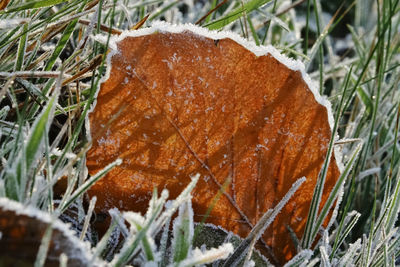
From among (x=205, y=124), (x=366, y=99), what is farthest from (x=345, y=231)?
(x=366, y=99)

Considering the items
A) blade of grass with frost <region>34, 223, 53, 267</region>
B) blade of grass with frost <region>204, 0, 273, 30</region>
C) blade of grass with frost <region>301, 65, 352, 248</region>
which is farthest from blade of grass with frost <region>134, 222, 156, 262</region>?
blade of grass with frost <region>204, 0, 273, 30</region>

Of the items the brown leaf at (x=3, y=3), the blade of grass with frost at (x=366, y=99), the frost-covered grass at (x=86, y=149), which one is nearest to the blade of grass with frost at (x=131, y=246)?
the frost-covered grass at (x=86, y=149)

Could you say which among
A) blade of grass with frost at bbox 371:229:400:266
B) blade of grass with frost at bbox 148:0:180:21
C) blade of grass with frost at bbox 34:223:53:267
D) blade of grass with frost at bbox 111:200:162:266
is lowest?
blade of grass with frost at bbox 371:229:400:266

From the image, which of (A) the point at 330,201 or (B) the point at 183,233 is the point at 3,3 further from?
(A) the point at 330,201

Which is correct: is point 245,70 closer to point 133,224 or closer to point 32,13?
point 133,224

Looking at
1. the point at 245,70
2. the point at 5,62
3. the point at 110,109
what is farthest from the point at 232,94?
the point at 5,62

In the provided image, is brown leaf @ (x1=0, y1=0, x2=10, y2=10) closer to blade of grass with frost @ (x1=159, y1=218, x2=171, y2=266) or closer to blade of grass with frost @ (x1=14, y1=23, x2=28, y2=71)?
blade of grass with frost @ (x1=14, y1=23, x2=28, y2=71)

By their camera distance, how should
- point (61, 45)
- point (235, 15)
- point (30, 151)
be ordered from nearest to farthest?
point (30, 151)
point (61, 45)
point (235, 15)
